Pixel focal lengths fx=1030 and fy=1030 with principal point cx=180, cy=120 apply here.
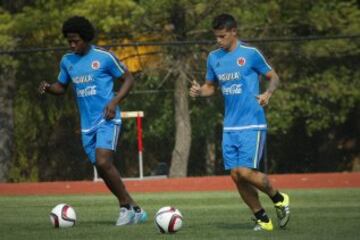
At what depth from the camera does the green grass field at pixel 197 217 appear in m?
10.1

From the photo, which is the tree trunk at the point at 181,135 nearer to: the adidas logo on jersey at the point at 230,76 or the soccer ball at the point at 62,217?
the soccer ball at the point at 62,217

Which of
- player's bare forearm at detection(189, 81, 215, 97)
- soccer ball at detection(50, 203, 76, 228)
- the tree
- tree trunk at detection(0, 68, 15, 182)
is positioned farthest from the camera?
tree trunk at detection(0, 68, 15, 182)

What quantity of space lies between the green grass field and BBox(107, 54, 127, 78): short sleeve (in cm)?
170

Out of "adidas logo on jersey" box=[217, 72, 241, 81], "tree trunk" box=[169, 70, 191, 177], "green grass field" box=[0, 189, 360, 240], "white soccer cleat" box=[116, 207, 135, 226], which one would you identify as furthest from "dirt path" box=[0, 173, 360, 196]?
"adidas logo on jersey" box=[217, 72, 241, 81]

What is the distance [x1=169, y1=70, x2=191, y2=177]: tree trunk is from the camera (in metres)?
24.4

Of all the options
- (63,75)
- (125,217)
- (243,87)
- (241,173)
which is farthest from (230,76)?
(63,75)

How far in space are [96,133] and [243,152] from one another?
6.13 ft

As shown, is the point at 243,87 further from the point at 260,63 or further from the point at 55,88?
the point at 55,88

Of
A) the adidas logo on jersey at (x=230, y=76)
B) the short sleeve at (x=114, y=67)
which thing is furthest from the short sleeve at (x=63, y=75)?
the adidas logo on jersey at (x=230, y=76)

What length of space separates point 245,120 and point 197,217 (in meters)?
2.66

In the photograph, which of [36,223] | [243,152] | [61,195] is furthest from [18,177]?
[243,152]

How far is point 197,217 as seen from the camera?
1287 centimetres

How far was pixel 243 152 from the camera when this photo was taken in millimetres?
10469

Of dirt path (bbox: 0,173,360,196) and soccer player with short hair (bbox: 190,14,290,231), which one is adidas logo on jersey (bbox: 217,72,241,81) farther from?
dirt path (bbox: 0,173,360,196)
